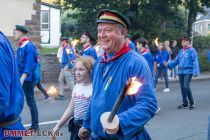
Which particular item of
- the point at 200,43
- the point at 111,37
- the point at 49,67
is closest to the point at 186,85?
the point at 49,67

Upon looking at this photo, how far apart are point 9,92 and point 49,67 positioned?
47.9 feet

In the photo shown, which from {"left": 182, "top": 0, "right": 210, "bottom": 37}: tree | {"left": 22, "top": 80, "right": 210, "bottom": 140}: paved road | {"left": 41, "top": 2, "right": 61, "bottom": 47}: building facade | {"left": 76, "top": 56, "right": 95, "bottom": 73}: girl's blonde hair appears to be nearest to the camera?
{"left": 76, "top": 56, "right": 95, "bottom": 73}: girl's blonde hair

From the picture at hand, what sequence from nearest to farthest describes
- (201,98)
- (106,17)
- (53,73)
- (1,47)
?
(1,47), (106,17), (201,98), (53,73)

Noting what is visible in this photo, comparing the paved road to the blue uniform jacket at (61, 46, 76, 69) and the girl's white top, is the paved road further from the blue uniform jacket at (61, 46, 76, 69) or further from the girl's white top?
the girl's white top

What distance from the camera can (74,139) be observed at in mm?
5094

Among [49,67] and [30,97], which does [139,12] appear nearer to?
[49,67]

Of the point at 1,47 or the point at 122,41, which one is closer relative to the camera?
→ the point at 1,47

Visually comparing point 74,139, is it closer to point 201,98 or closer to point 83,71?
point 83,71

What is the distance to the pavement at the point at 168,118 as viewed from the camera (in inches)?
340

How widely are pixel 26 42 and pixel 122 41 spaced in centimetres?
483

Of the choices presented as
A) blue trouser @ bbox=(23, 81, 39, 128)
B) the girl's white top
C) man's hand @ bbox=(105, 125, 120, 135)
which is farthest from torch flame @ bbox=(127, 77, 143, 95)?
blue trouser @ bbox=(23, 81, 39, 128)

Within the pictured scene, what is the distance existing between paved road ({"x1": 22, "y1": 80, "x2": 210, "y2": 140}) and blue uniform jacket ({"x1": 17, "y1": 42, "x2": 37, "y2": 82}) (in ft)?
3.61

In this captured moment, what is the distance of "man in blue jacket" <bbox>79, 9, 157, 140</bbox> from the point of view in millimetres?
3416

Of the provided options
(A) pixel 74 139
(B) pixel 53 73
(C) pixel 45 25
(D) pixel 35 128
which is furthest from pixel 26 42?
(C) pixel 45 25
